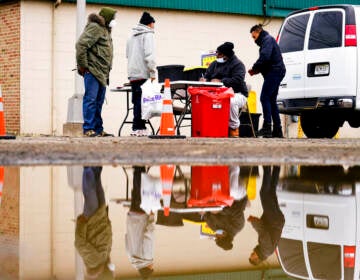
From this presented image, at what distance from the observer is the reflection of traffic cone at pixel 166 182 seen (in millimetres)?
4012

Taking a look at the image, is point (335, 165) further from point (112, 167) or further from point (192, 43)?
point (192, 43)

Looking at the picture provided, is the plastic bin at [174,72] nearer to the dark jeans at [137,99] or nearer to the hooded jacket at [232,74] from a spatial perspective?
the hooded jacket at [232,74]

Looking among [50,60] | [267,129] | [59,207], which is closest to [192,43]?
[50,60]

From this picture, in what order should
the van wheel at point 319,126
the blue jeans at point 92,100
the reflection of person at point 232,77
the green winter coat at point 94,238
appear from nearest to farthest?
the green winter coat at point 94,238, the blue jeans at point 92,100, the reflection of person at point 232,77, the van wheel at point 319,126

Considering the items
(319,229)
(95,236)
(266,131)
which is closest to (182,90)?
(266,131)

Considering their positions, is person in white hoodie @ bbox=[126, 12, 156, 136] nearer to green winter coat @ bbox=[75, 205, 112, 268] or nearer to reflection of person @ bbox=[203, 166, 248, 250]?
reflection of person @ bbox=[203, 166, 248, 250]

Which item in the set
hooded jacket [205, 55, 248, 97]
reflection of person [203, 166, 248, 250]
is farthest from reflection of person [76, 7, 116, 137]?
reflection of person [203, 166, 248, 250]

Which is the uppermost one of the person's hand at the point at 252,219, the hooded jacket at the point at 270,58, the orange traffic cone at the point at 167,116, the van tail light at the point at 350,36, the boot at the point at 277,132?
the van tail light at the point at 350,36

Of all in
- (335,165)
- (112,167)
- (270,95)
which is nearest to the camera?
(112,167)

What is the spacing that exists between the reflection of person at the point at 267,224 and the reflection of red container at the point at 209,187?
22cm

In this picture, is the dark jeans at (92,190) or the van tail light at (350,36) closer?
the dark jeans at (92,190)

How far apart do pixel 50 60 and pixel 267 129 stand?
794 centimetres

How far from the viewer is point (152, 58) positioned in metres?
12.4

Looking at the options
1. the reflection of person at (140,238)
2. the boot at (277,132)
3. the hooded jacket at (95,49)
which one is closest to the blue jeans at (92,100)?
the hooded jacket at (95,49)
